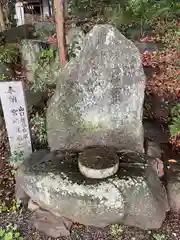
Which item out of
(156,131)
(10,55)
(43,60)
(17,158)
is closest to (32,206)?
(17,158)

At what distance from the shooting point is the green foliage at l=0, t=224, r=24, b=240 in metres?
3.45

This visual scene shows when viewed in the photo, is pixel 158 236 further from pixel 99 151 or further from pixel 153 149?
pixel 153 149

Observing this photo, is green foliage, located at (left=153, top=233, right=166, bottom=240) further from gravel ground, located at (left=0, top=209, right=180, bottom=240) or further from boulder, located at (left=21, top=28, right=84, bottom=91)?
boulder, located at (left=21, top=28, right=84, bottom=91)

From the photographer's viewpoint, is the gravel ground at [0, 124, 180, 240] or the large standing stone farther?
the large standing stone

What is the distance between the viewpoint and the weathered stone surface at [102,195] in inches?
132

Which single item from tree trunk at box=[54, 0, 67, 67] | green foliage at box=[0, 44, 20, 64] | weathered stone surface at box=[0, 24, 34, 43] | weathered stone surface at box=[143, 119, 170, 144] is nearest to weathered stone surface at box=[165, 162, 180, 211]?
weathered stone surface at box=[143, 119, 170, 144]

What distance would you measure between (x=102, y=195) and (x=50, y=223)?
0.77 metres

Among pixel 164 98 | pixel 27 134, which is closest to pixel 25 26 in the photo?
pixel 164 98

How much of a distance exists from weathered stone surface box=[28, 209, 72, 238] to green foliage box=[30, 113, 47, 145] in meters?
1.24

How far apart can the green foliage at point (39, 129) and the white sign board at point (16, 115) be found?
35cm

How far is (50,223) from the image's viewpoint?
361cm

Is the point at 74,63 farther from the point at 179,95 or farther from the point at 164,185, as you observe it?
the point at 179,95

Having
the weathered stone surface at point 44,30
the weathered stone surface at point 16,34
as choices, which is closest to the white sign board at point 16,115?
the weathered stone surface at point 44,30

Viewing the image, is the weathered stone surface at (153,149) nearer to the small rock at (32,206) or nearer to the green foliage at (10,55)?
the small rock at (32,206)
